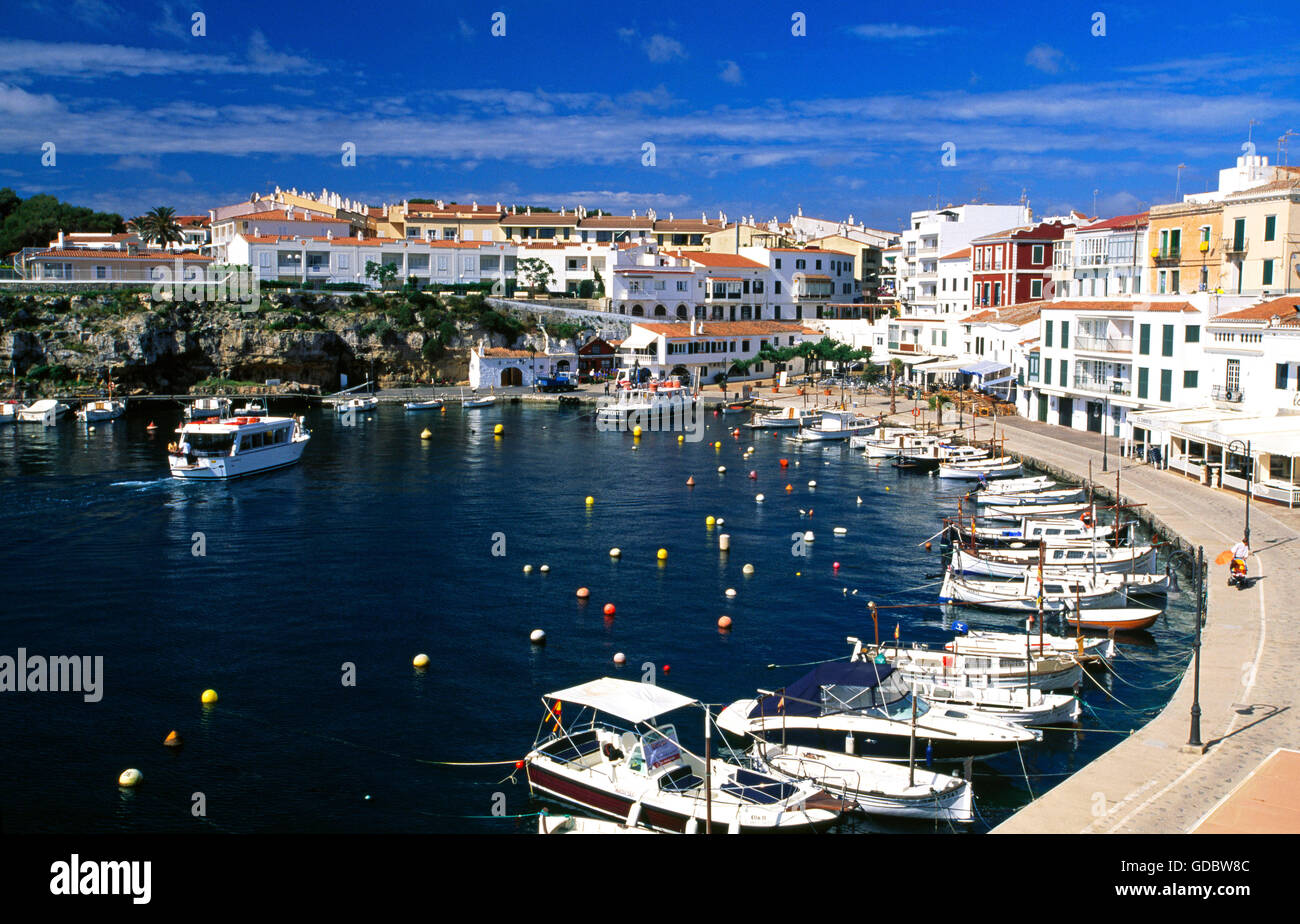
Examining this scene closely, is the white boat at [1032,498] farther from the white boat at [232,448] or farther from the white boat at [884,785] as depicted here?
the white boat at [232,448]

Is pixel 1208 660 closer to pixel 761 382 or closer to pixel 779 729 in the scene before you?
pixel 779 729

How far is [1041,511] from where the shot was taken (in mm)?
43094

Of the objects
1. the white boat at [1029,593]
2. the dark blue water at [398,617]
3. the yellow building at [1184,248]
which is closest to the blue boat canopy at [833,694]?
the dark blue water at [398,617]

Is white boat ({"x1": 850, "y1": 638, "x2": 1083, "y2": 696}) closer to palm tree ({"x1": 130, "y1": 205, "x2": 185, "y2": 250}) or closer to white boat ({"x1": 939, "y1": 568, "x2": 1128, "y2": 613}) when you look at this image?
white boat ({"x1": 939, "y1": 568, "x2": 1128, "y2": 613})


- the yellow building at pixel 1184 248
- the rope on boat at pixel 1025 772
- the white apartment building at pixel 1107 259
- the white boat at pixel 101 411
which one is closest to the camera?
the rope on boat at pixel 1025 772

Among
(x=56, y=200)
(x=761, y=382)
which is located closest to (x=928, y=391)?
(x=761, y=382)

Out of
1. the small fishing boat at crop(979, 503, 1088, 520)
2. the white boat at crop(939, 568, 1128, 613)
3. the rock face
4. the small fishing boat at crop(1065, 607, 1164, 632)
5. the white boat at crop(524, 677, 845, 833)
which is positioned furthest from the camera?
the rock face

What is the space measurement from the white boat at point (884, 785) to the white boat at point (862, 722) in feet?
2.64

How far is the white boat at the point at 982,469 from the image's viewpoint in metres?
53.4

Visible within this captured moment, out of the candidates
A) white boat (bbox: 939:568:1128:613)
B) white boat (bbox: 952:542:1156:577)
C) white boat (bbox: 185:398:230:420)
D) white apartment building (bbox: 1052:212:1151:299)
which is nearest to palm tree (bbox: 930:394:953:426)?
white apartment building (bbox: 1052:212:1151:299)

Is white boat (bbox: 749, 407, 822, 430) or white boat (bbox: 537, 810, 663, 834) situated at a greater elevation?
white boat (bbox: 749, 407, 822, 430)

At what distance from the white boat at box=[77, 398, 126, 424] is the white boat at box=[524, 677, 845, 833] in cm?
6229

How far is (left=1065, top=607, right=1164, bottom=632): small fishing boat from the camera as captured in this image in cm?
3077
